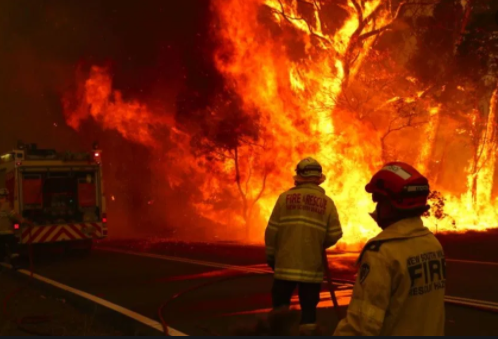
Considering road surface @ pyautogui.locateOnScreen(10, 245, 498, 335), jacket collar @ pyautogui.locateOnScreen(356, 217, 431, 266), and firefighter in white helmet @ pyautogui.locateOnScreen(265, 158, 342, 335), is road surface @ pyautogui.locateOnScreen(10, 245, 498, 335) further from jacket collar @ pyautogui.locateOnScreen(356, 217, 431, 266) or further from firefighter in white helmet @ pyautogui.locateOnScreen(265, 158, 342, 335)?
jacket collar @ pyautogui.locateOnScreen(356, 217, 431, 266)

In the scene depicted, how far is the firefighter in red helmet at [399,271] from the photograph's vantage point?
2.39 m

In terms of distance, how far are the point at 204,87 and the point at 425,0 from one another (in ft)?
29.6

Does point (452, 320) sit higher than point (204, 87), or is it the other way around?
point (204, 87)

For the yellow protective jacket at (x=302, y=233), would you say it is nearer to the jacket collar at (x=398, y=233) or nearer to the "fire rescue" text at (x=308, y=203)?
the "fire rescue" text at (x=308, y=203)

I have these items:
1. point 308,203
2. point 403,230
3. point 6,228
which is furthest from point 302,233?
point 6,228

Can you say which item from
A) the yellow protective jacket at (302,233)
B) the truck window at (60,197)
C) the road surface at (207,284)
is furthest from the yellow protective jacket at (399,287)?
the truck window at (60,197)

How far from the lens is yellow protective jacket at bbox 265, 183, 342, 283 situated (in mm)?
4793

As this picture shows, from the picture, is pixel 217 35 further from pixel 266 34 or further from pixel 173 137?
pixel 173 137

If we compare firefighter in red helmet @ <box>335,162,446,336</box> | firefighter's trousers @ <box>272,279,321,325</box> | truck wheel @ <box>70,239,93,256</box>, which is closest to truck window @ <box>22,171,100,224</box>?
truck wheel @ <box>70,239,93,256</box>

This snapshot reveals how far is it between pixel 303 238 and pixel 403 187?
2.36m

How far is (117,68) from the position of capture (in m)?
28.9

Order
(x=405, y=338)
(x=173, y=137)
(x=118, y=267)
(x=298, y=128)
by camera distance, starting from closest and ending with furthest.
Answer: (x=405, y=338) < (x=118, y=267) < (x=298, y=128) < (x=173, y=137)

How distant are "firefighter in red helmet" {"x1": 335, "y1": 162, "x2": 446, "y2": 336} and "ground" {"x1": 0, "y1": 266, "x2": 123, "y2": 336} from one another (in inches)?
199

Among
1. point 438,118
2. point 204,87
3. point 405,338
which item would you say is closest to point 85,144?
point 204,87
